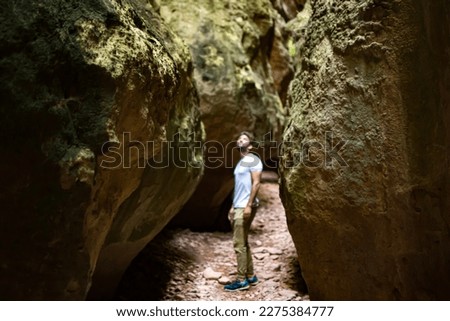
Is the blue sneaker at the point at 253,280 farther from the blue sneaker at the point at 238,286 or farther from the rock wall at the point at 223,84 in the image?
the rock wall at the point at 223,84

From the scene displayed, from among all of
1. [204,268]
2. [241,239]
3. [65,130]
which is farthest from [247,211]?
[65,130]

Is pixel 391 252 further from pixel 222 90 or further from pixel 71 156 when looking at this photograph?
pixel 222 90

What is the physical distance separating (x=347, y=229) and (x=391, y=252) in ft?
1.31

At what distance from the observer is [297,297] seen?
498cm

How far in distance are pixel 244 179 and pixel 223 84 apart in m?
2.22

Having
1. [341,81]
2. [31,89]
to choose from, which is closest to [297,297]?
[341,81]

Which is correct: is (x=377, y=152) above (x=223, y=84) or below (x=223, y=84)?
below

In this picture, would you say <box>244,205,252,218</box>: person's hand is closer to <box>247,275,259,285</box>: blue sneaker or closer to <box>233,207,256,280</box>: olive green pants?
<box>233,207,256,280</box>: olive green pants

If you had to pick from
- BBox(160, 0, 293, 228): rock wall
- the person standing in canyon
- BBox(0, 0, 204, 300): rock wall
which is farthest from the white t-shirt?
BBox(0, 0, 204, 300): rock wall

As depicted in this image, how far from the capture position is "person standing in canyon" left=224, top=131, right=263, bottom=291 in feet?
17.3

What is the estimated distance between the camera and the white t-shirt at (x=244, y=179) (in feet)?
17.4

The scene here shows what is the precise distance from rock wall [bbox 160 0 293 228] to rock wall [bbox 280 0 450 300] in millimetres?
2835

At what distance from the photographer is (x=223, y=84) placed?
Answer: 7.12m

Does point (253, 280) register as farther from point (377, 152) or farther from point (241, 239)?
point (377, 152)
